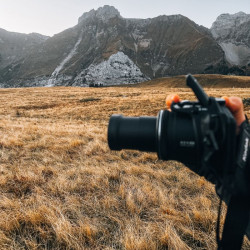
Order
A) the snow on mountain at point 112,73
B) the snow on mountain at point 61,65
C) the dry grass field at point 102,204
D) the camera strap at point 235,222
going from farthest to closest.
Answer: the snow on mountain at point 61,65 < the snow on mountain at point 112,73 < the dry grass field at point 102,204 < the camera strap at point 235,222

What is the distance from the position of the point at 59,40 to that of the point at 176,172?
217 meters

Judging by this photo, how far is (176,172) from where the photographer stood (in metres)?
3.97

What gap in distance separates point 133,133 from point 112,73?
431 ft

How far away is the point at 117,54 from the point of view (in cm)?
13600

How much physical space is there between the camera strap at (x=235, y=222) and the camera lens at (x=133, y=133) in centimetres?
69

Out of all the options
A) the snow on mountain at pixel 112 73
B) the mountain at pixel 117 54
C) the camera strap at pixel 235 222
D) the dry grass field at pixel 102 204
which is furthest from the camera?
the mountain at pixel 117 54

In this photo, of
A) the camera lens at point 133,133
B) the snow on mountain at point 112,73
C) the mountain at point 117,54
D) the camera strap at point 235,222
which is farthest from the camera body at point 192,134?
the mountain at point 117,54

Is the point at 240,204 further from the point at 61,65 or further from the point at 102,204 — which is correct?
the point at 61,65

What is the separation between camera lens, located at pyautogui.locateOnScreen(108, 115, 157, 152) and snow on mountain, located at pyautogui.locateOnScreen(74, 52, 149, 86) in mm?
125132

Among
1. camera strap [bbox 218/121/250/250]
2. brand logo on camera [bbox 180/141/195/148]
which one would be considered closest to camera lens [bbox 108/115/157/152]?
brand logo on camera [bbox 180/141/195/148]

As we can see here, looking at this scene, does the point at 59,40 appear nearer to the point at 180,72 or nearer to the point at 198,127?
the point at 180,72

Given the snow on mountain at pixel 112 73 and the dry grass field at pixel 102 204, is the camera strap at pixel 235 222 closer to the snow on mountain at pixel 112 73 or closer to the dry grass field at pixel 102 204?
the dry grass field at pixel 102 204

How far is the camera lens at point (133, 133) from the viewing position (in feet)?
4.56

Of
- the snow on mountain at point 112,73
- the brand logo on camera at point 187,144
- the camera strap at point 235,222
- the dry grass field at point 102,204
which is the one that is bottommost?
the dry grass field at point 102,204
